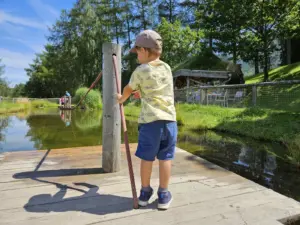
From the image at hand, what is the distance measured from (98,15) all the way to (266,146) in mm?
28919

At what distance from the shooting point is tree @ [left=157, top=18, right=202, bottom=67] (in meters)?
20.7

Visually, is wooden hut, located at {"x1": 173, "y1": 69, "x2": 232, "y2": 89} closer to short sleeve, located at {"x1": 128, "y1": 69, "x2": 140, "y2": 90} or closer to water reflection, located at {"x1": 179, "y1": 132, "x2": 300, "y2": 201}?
water reflection, located at {"x1": 179, "y1": 132, "x2": 300, "y2": 201}

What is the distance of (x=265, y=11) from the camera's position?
586 inches

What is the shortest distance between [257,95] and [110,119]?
809cm

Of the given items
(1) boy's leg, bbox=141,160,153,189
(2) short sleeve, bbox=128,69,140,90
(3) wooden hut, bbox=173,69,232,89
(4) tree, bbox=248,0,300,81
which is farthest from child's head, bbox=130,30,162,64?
(4) tree, bbox=248,0,300,81

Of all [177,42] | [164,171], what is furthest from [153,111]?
[177,42]

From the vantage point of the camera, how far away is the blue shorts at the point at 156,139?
1872 mm

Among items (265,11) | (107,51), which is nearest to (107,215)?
(107,51)

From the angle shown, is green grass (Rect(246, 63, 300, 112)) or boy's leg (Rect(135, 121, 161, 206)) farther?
green grass (Rect(246, 63, 300, 112))

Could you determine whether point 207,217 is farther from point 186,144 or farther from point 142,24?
point 142,24

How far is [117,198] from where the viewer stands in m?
2.07

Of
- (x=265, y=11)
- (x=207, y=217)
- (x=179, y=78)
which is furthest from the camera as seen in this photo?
(x=179, y=78)

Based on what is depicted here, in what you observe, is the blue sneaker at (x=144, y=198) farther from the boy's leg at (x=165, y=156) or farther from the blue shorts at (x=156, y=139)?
the blue shorts at (x=156, y=139)

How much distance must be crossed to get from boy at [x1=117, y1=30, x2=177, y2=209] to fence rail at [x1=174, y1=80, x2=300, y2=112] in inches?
277
